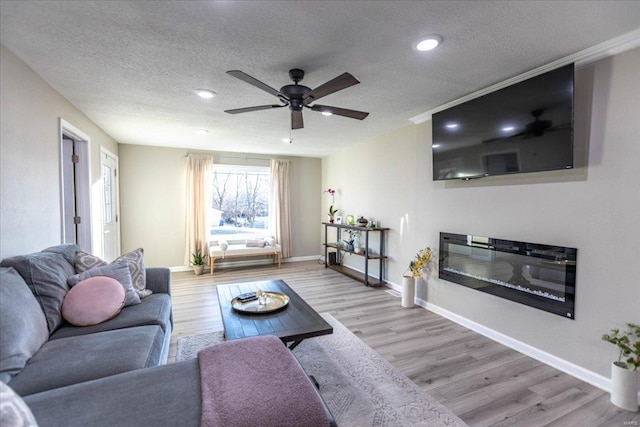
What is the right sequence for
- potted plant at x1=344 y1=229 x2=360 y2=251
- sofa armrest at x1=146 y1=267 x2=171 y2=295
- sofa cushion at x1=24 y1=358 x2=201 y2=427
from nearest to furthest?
1. sofa cushion at x1=24 y1=358 x2=201 y2=427
2. sofa armrest at x1=146 y1=267 x2=171 y2=295
3. potted plant at x1=344 y1=229 x2=360 y2=251

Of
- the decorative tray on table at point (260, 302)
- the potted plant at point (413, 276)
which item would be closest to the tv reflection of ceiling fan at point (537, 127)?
the potted plant at point (413, 276)

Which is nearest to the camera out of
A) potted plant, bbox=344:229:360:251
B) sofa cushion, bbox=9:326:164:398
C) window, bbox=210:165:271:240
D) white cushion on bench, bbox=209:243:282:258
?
sofa cushion, bbox=9:326:164:398

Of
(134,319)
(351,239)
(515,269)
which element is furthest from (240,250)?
(515,269)

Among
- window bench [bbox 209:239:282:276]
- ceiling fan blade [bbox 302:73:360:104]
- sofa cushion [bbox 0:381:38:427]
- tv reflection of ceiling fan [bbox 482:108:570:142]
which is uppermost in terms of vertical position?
ceiling fan blade [bbox 302:73:360:104]

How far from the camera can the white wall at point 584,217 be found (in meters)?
1.97

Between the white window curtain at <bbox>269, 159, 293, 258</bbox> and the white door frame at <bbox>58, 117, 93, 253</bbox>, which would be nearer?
the white door frame at <bbox>58, 117, 93, 253</bbox>

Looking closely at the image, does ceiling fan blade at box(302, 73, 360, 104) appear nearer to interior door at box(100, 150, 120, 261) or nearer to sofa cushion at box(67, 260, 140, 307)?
sofa cushion at box(67, 260, 140, 307)

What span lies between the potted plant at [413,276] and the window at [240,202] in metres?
3.68

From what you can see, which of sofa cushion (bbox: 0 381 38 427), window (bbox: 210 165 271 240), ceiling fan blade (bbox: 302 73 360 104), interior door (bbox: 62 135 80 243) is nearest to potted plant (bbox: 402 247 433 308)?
ceiling fan blade (bbox: 302 73 360 104)

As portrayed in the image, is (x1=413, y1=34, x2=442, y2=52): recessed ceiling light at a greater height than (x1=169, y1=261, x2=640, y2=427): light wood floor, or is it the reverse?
(x1=413, y1=34, x2=442, y2=52): recessed ceiling light

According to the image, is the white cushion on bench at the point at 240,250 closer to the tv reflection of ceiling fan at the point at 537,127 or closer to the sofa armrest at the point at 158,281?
the sofa armrest at the point at 158,281

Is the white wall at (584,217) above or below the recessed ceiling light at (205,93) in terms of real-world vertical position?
below

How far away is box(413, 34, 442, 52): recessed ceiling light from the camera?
1899 mm

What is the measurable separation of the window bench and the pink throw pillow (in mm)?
3334
